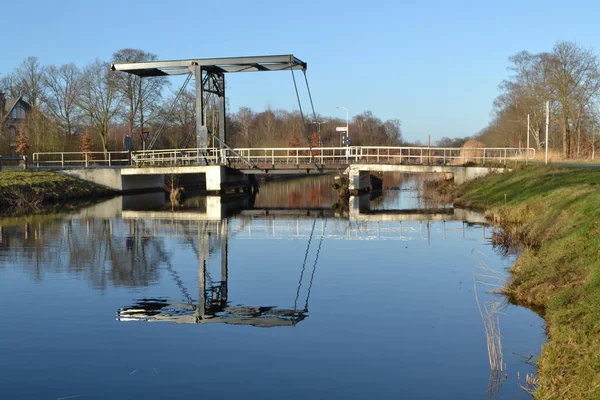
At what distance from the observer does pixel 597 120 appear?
5100 centimetres

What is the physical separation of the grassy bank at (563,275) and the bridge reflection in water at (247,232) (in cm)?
200

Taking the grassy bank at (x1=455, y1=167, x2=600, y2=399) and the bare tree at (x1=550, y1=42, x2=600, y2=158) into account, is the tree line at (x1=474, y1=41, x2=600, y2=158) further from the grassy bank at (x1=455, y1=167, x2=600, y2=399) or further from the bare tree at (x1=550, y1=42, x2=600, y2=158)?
the grassy bank at (x1=455, y1=167, x2=600, y2=399)

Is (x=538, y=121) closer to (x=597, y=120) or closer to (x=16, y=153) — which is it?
(x=597, y=120)

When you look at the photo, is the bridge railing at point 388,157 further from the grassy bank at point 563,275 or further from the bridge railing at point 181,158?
the grassy bank at point 563,275

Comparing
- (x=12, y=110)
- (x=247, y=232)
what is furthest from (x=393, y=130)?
(x=247, y=232)

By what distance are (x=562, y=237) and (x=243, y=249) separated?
833 centimetres

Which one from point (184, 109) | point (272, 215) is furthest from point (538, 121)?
point (272, 215)

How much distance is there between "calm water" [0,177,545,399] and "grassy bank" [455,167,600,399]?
0.46 meters

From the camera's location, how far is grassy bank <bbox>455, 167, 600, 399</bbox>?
22.7 ft

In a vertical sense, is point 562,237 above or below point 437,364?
above

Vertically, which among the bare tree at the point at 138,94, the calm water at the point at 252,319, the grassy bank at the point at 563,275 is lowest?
the calm water at the point at 252,319

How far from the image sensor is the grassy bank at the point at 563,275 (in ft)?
22.7

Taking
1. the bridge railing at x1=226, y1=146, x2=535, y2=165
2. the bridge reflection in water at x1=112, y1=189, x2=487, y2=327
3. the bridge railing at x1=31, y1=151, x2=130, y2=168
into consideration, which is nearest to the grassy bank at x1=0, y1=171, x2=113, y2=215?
the bridge reflection in water at x1=112, y1=189, x2=487, y2=327

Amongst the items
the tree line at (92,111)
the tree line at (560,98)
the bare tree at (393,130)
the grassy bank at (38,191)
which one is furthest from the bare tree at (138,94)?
the bare tree at (393,130)
